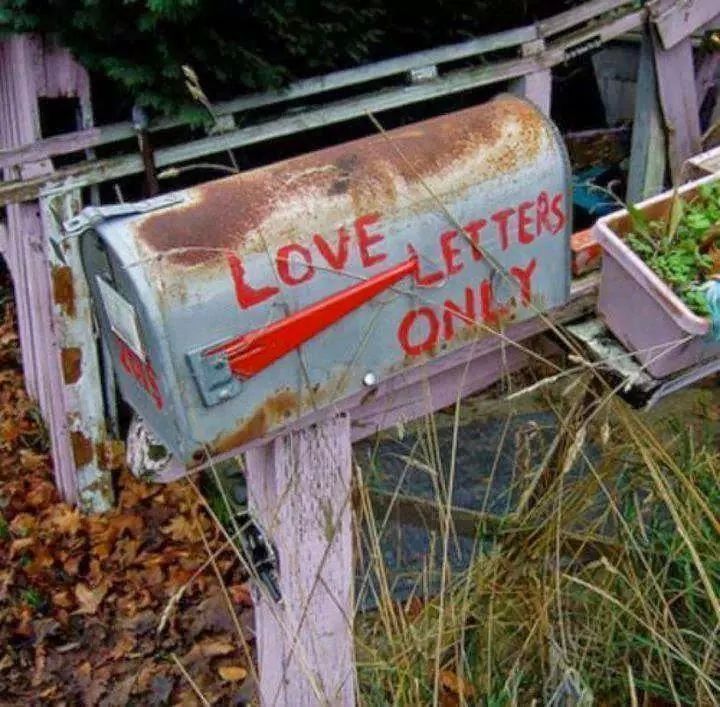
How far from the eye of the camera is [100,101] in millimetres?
3580

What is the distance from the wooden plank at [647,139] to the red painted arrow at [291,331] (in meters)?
2.18

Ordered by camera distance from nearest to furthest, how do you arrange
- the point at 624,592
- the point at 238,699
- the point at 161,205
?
the point at 161,205 < the point at 624,592 < the point at 238,699

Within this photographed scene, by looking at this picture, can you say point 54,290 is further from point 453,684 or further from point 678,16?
point 678,16

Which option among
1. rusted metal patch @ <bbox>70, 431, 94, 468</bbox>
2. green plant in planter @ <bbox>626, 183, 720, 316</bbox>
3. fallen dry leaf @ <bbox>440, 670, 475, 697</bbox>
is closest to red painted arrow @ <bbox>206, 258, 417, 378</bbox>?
green plant in planter @ <bbox>626, 183, 720, 316</bbox>

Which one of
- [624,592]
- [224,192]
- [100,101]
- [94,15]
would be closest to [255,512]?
[224,192]

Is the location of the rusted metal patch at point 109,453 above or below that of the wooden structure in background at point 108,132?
below

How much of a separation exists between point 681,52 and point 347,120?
1.11m

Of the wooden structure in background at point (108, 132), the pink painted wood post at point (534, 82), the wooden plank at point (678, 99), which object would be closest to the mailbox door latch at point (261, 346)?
the wooden structure in background at point (108, 132)

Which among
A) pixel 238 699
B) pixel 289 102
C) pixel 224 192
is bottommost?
pixel 238 699

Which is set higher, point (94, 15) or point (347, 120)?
point (94, 15)

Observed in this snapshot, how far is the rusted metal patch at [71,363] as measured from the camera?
12.3ft

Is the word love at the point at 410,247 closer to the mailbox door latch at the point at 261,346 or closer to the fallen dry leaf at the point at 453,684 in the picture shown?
the mailbox door latch at the point at 261,346

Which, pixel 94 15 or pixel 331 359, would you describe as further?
pixel 94 15

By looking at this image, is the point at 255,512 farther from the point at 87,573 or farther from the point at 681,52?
the point at 681,52
